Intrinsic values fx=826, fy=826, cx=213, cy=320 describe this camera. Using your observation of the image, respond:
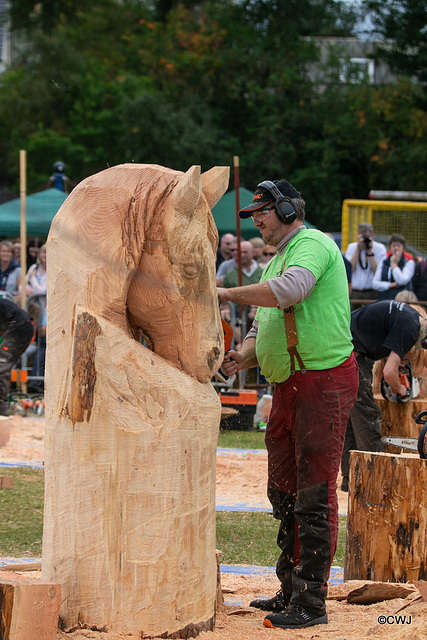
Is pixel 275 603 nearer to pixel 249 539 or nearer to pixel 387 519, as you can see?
pixel 387 519

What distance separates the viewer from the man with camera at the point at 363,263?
33.1 feet

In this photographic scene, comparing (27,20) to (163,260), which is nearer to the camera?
(163,260)

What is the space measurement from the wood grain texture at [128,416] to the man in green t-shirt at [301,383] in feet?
1.26

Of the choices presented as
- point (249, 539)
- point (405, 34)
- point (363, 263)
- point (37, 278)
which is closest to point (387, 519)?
point (249, 539)

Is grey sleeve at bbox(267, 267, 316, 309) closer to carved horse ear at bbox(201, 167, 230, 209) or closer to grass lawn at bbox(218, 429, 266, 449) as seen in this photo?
carved horse ear at bbox(201, 167, 230, 209)

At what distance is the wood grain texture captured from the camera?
2.70m

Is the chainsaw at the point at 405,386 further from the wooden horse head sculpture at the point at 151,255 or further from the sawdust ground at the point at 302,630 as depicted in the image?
the wooden horse head sculpture at the point at 151,255

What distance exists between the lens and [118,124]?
24266 millimetres

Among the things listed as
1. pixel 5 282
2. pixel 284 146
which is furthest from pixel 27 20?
pixel 5 282

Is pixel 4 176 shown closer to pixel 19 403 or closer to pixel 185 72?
pixel 185 72

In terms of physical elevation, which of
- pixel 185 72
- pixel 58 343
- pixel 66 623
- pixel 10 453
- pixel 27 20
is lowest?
pixel 10 453

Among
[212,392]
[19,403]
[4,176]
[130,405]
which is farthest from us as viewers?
[4,176]

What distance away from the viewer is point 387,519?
402cm

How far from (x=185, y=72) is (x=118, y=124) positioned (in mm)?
2486
